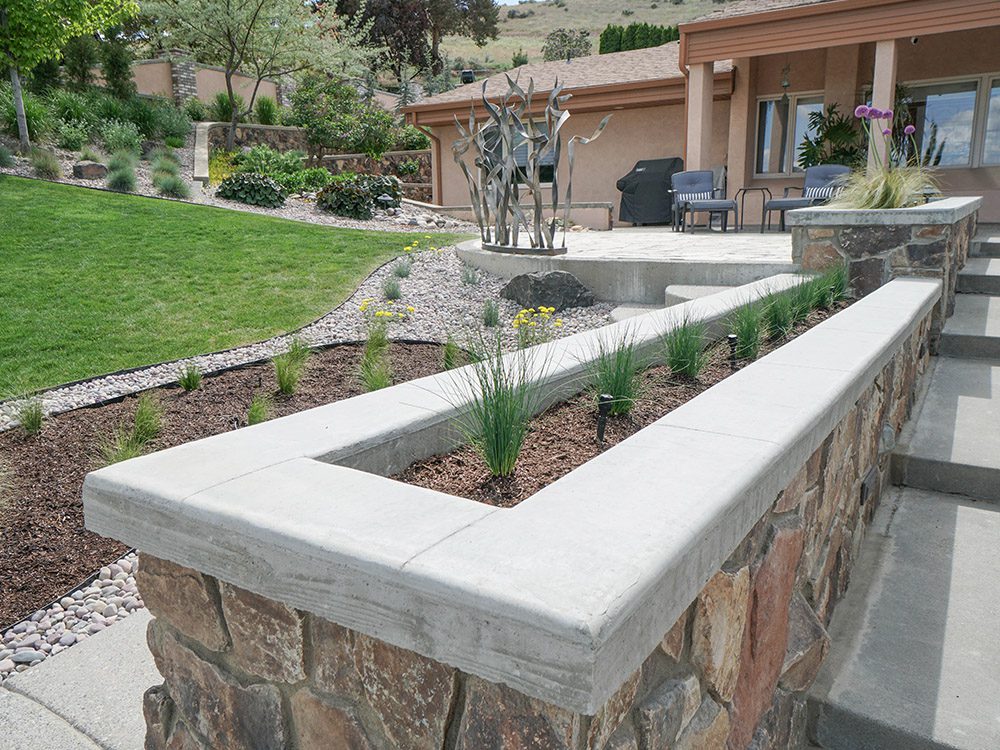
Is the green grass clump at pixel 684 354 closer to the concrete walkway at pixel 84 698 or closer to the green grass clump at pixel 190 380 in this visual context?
the concrete walkway at pixel 84 698

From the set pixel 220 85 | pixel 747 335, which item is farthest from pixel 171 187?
pixel 220 85

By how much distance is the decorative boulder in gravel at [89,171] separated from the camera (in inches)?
485

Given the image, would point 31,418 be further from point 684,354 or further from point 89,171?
point 89,171

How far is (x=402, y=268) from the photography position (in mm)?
7984

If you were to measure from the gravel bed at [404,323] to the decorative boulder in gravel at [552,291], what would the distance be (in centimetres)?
13

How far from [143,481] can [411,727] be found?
754mm

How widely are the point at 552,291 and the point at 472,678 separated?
6.02 metres

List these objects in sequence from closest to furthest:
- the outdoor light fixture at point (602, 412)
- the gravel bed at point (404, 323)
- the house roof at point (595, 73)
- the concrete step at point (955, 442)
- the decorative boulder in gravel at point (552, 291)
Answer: the outdoor light fixture at point (602, 412)
the concrete step at point (955, 442)
the gravel bed at point (404, 323)
the decorative boulder in gravel at point (552, 291)
the house roof at point (595, 73)

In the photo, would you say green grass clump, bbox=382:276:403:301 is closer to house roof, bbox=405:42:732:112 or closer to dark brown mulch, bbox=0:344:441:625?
dark brown mulch, bbox=0:344:441:625

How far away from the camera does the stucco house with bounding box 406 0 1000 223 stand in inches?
411

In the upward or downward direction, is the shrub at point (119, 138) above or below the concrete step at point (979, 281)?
above

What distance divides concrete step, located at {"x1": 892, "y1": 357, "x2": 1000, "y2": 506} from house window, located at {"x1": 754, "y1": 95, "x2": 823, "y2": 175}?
9884 millimetres

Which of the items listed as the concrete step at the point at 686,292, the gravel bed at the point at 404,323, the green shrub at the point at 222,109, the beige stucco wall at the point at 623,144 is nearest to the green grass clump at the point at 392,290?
the gravel bed at the point at 404,323

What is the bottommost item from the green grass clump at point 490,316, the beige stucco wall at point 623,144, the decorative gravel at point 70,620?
the decorative gravel at point 70,620
